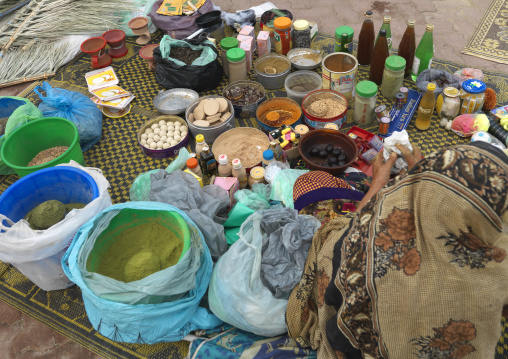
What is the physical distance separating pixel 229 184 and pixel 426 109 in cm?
145

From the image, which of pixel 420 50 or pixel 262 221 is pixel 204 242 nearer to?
pixel 262 221

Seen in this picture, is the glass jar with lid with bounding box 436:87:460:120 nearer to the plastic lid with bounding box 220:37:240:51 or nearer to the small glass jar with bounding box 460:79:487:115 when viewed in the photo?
the small glass jar with bounding box 460:79:487:115

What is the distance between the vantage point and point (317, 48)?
348 cm

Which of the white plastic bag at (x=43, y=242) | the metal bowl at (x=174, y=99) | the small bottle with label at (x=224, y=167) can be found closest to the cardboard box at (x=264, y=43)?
the metal bowl at (x=174, y=99)

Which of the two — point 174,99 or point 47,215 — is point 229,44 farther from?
point 47,215

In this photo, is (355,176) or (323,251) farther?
(355,176)

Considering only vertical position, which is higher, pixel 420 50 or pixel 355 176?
pixel 420 50

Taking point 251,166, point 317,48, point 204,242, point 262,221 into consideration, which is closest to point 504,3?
point 317,48

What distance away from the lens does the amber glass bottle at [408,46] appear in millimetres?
2852

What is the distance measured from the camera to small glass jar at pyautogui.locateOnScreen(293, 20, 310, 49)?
321cm

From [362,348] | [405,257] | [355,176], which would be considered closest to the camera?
[405,257]

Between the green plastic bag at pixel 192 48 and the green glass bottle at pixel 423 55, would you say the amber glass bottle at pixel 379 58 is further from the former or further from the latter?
the green plastic bag at pixel 192 48

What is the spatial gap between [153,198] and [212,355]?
0.89 metres

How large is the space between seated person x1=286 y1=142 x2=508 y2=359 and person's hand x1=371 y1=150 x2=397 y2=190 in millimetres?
694
